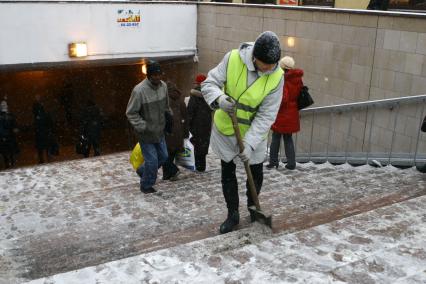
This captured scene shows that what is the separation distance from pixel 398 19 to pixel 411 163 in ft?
7.96

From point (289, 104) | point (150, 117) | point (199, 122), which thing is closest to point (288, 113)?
point (289, 104)

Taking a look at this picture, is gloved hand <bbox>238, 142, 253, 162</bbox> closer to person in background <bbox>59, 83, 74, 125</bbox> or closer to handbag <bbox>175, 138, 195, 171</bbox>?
handbag <bbox>175, 138, 195, 171</bbox>

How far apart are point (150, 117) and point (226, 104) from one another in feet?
7.57

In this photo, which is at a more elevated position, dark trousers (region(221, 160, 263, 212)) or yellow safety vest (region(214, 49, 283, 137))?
yellow safety vest (region(214, 49, 283, 137))

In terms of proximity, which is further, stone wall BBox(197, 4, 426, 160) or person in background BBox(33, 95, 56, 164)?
person in background BBox(33, 95, 56, 164)

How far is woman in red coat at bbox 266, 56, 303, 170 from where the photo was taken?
21.4 ft

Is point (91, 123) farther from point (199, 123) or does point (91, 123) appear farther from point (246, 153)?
point (246, 153)

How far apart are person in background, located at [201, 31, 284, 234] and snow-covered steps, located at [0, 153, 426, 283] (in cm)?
81

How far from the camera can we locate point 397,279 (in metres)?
3.05

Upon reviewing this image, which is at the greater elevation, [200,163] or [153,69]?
[153,69]

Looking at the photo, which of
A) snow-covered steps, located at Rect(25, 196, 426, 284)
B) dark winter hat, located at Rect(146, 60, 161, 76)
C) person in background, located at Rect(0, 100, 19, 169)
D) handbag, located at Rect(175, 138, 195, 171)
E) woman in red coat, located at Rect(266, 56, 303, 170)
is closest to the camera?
snow-covered steps, located at Rect(25, 196, 426, 284)

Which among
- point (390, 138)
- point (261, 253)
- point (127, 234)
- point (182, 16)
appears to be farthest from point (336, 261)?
point (182, 16)

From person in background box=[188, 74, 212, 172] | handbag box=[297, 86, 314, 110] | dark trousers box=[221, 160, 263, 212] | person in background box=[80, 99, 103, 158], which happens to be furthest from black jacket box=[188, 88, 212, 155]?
person in background box=[80, 99, 103, 158]

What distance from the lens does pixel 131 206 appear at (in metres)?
5.52
